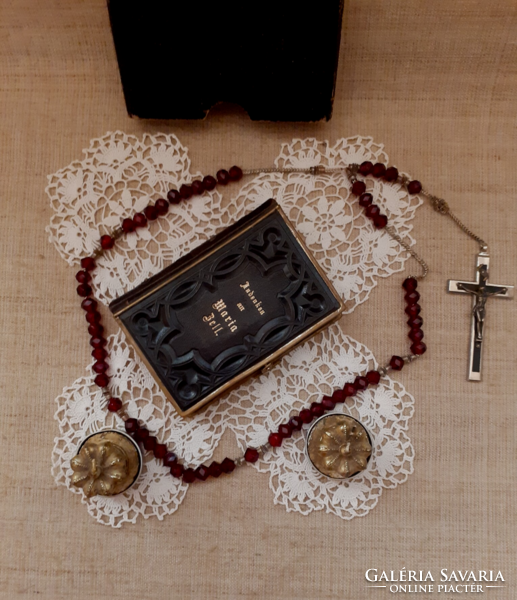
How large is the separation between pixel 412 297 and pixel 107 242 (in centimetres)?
69

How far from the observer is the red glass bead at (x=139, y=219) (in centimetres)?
125

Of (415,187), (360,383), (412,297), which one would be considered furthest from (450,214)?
(360,383)

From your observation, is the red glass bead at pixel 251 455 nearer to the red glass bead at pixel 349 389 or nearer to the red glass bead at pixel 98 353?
the red glass bead at pixel 349 389

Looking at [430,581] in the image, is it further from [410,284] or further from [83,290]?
[83,290]

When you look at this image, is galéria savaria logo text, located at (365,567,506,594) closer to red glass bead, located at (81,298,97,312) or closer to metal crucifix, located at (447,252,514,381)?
metal crucifix, located at (447,252,514,381)

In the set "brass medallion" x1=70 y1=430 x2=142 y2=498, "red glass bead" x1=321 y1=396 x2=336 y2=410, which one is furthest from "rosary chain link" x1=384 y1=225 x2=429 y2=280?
"brass medallion" x1=70 y1=430 x2=142 y2=498

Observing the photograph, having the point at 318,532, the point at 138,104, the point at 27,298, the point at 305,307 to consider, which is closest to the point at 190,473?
the point at 318,532

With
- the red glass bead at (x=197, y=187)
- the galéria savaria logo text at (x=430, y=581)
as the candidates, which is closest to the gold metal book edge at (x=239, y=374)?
the red glass bead at (x=197, y=187)

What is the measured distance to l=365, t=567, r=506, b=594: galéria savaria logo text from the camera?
121 centimetres

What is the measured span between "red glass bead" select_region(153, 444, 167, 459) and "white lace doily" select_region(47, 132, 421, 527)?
0.02 metres

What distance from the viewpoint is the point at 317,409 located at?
1.20 m

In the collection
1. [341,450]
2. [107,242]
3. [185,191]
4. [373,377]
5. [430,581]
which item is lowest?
[430,581]

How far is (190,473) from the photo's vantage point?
1191 millimetres

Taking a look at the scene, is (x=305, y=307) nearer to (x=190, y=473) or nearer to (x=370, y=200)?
(x=370, y=200)
